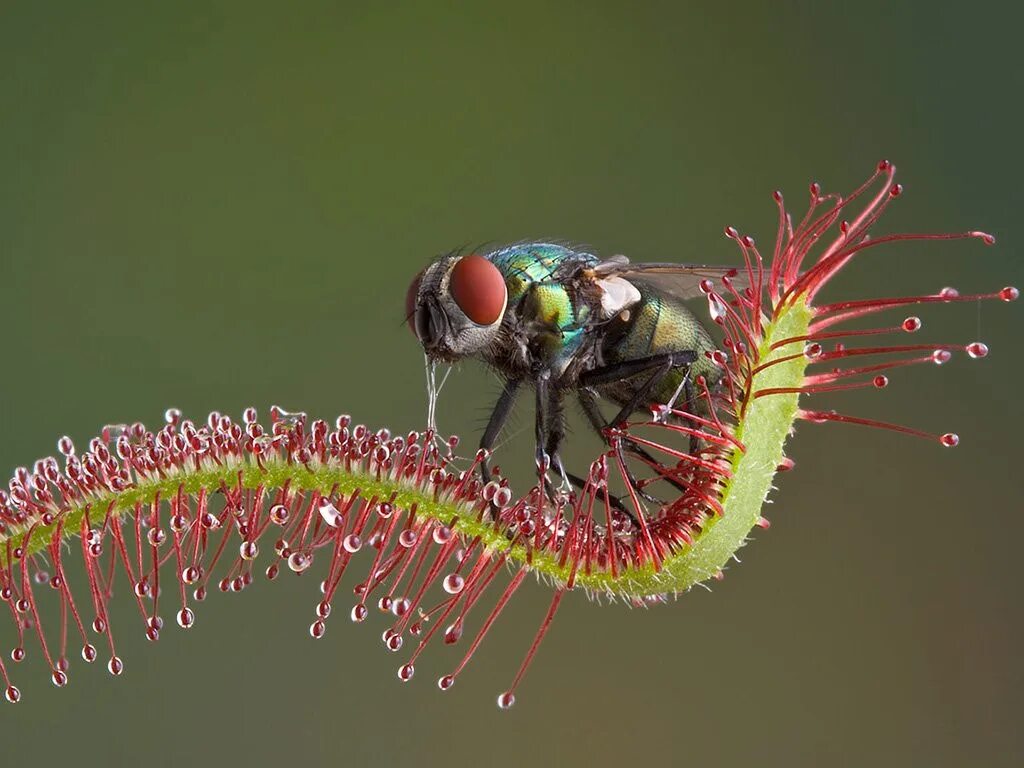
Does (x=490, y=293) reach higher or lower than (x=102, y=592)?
higher

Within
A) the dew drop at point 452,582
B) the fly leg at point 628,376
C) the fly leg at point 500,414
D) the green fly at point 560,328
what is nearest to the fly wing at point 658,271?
the green fly at point 560,328

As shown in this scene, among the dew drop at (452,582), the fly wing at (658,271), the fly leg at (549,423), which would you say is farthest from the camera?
the fly wing at (658,271)

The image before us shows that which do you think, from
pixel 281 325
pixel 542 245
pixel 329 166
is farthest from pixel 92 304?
pixel 542 245

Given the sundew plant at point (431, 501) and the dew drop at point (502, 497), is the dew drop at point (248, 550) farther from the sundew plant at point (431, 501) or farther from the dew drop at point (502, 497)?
the dew drop at point (502, 497)

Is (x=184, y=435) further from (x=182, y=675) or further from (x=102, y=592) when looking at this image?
(x=182, y=675)

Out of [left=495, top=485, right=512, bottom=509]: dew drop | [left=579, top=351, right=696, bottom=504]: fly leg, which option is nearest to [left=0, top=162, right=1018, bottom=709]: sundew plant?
[left=495, top=485, right=512, bottom=509]: dew drop

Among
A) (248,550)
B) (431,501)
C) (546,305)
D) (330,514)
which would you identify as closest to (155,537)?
(248,550)

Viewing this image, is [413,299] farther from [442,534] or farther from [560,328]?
[442,534]
